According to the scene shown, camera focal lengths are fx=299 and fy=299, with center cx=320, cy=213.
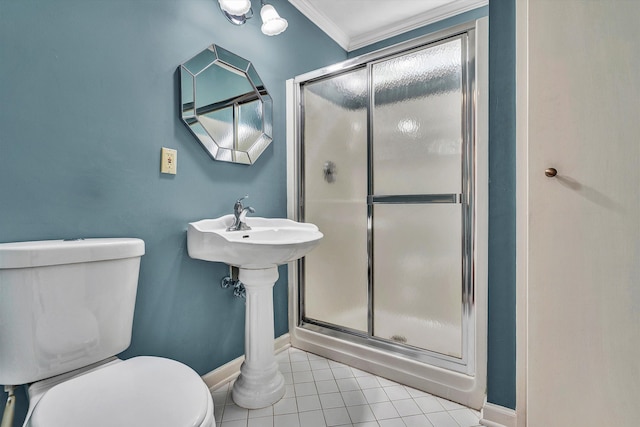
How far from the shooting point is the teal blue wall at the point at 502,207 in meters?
1.14

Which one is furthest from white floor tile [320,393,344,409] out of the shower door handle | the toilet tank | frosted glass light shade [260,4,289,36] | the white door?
frosted glass light shade [260,4,289,36]

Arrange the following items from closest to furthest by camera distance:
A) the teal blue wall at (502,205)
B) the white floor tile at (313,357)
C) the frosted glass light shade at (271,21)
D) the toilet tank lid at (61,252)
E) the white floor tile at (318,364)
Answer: the toilet tank lid at (61,252) → the teal blue wall at (502,205) → the frosted glass light shade at (271,21) → the white floor tile at (318,364) → the white floor tile at (313,357)

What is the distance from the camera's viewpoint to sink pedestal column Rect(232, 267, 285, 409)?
1363mm

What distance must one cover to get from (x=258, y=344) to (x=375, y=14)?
2399mm

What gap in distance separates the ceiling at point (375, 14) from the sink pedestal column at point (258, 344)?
6.01 feet

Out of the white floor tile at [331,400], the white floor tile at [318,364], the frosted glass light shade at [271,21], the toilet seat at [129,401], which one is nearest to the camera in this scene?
the toilet seat at [129,401]

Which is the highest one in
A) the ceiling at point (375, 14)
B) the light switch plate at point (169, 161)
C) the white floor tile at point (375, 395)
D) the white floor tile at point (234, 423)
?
the ceiling at point (375, 14)

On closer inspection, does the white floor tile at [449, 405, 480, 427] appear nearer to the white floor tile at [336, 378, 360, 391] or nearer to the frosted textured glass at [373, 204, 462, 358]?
the frosted textured glass at [373, 204, 462, 358]

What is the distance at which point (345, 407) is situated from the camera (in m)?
1.34

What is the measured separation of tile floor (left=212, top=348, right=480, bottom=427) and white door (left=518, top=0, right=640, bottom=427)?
1.36ft

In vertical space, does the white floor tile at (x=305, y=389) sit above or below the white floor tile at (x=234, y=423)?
above

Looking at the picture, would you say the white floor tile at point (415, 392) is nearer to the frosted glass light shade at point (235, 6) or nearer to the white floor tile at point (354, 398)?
the white floor tile at point (354, 398)

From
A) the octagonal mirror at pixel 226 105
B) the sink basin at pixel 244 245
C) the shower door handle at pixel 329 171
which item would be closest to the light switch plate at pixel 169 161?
the octagonal mirror at pixel 226 105

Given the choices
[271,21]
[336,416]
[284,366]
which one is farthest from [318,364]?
[271,21]
